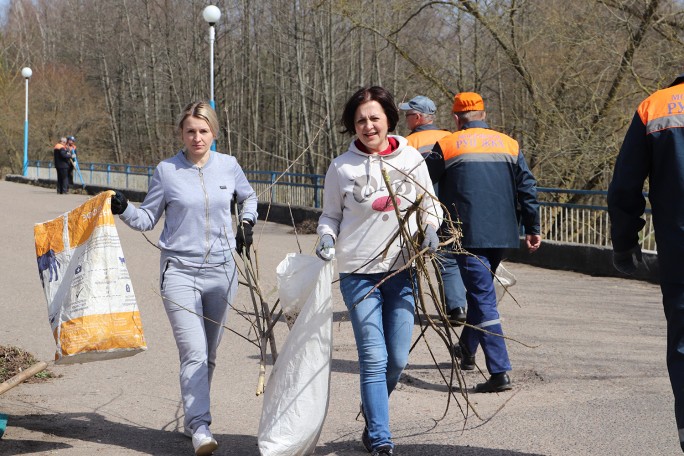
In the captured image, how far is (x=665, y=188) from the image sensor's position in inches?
153

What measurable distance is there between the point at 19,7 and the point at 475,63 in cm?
6170

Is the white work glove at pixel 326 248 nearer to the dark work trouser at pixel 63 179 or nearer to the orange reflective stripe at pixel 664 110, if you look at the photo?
the orange reflective stripe at pixel 664 110

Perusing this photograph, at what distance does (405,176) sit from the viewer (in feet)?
15.3

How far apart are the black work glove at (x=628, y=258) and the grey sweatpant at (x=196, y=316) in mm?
1941

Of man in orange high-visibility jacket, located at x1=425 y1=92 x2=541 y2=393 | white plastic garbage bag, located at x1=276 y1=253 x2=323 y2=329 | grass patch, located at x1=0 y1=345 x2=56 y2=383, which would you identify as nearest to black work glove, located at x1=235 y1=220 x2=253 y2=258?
white plastic garbage bag, located at x1=276 y1=253 x2=323 y2=329

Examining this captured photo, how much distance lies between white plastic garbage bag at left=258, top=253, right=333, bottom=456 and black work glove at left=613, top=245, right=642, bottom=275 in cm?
121

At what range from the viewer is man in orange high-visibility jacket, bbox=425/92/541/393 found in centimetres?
607

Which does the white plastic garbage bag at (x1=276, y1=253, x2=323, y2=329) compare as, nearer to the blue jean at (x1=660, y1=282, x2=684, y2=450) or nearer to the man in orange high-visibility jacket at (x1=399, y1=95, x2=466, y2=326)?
the blue jean at (x1=660, y1=282, x2=684, y2=450)

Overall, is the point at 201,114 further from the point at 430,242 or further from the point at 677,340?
the point at 677,340

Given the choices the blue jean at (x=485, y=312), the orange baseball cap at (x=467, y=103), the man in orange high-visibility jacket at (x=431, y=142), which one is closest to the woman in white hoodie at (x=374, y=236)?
the blue jean at (x=485, y=312)

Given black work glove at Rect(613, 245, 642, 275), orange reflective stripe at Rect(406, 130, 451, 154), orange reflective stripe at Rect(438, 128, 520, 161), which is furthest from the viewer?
orange reflective stripe at Rect(406, 130, 451, 154)

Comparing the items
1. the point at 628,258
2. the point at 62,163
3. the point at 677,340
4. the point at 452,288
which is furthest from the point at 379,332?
the point at 62,163

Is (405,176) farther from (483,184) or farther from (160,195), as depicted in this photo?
(483,184)

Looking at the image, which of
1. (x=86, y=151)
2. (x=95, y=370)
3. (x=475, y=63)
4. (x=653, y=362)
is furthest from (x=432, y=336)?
(x=86, y=151)
